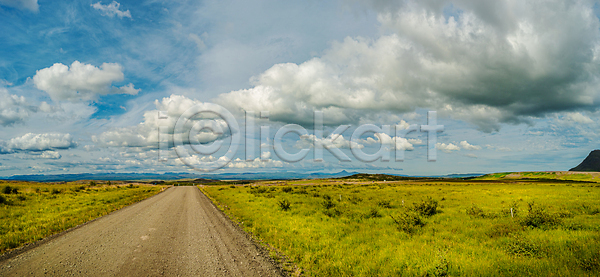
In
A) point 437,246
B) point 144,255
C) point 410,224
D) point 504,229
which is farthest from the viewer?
point 410,224

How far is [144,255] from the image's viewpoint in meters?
8.96

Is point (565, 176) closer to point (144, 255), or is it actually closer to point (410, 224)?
point (410, 224)

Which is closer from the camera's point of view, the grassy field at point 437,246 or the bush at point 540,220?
the grassy field at point 437,246

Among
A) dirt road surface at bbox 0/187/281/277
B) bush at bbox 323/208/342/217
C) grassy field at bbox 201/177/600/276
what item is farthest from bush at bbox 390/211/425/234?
dirt road surface at bbox 0/187/281/277

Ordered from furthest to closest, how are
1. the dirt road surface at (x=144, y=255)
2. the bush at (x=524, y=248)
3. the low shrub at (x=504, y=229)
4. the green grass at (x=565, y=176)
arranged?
the green grass at (x=565, y=176)
the low shrub at (x=504, y=229)
the bush at (x=524, y=248)
the dirt road surface at (x=144, y=255)

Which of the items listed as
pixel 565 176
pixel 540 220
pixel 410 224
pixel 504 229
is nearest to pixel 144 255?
pixel 410 224

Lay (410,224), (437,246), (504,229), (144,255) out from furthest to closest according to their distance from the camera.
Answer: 1. (410,224)
2. (504,229)
3. (437,246)
4. (144,255)

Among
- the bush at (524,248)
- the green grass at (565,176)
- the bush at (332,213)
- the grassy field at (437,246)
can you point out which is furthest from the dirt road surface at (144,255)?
the green grass at (565,176)

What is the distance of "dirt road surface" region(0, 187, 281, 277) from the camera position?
7.43 meters

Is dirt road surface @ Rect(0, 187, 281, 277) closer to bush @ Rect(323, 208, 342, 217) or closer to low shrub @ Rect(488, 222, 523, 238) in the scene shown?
bush @ Rect(323, 208, 342, 217)

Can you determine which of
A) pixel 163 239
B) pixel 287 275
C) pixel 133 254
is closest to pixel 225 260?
pixel 287 275

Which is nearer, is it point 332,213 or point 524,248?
point 524,248

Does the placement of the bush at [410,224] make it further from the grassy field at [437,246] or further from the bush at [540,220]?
the bush at [540,220]

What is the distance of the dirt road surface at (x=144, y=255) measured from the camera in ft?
24.4
